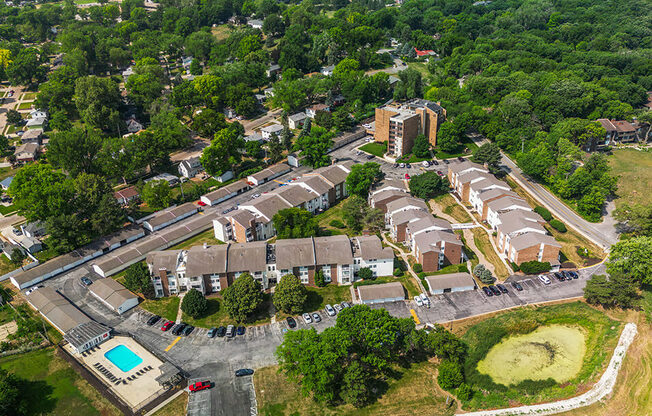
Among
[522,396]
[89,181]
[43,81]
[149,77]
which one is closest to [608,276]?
[522,396]

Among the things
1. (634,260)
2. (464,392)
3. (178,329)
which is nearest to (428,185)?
(634,260)

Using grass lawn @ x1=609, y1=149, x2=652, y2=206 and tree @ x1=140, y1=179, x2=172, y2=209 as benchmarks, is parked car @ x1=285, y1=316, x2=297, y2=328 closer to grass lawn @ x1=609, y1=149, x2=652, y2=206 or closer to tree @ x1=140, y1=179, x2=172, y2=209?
tree @ x1=140, y1=179, x2=172, y2=209

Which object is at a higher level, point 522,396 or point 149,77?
point 149,77

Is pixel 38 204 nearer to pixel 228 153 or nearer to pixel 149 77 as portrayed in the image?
pixel 228 153

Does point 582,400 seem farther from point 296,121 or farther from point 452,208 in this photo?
point 296,121

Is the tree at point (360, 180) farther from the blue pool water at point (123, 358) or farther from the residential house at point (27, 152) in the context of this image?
the residential house at point (27, 152)

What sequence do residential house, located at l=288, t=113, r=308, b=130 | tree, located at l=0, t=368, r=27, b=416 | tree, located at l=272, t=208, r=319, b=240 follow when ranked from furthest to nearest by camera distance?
residential house, located at l=288, t=113, r=308, b=130 < tree, located at l=272, t=208, r=319, b=240 < tree, located at l=0, t=368, r=27, b=416

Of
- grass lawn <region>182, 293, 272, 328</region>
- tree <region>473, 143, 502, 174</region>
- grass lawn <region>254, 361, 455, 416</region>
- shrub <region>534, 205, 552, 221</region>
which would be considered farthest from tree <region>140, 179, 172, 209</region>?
shrub <region>534, 205, 552, 221</region>
